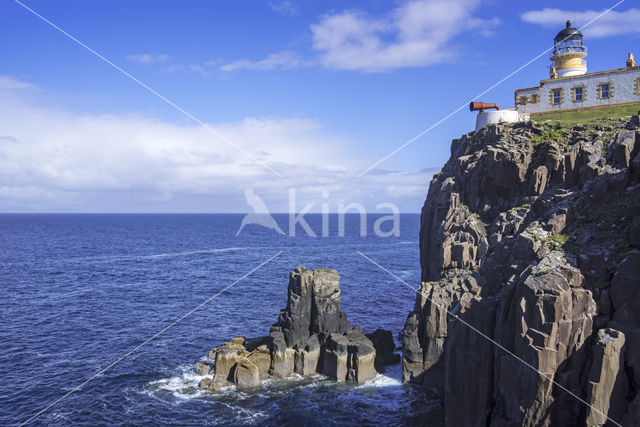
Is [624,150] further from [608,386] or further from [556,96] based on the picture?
[556,96]

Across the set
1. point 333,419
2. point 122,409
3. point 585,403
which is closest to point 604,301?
point 585,403

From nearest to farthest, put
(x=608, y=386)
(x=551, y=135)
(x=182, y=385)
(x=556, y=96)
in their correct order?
1. (x=608, y=386)
2. (x=182, y=385)
3. (x=551, y=135)
4. (x=556, y=96)

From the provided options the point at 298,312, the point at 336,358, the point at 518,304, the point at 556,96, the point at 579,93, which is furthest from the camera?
the point at 556,96

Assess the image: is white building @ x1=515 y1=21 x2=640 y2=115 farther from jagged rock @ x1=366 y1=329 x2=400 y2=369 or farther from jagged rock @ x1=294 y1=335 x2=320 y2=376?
jagged rock @ x1=294 y1=335 x2=320 y2=376

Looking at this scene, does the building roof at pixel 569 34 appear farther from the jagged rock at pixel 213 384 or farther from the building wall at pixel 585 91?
the jagged rock at pixel 213 384

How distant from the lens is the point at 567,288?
21.9 meters

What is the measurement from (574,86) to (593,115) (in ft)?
16.5

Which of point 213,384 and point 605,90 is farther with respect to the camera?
point 605,90

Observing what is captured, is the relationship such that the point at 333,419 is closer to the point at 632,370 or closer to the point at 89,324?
the point at 632,370

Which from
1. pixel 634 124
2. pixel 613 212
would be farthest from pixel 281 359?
pixel 634 124

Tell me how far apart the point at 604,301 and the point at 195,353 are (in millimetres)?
34925

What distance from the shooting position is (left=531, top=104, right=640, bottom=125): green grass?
45.2 metres

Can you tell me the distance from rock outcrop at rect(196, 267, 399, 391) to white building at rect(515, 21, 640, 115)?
110 feet

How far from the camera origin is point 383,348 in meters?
40.2
